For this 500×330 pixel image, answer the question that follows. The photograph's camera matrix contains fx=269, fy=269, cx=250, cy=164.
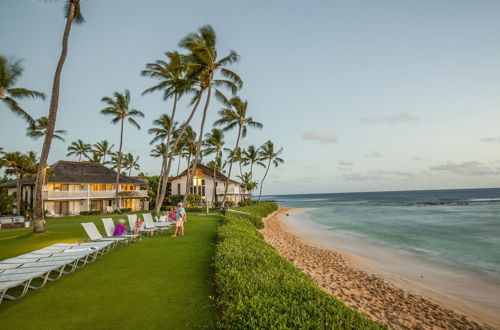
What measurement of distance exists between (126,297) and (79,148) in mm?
54240

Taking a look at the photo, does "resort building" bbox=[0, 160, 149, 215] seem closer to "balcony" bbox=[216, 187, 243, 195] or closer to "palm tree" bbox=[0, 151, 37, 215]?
"palm tree" bbox=[0, 151, 37, 215]

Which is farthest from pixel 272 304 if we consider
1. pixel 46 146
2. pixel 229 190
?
pixel 229 190

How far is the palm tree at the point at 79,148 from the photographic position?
49625 mm

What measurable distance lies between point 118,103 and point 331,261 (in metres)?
25.9

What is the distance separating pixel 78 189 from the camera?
30906 millimetres

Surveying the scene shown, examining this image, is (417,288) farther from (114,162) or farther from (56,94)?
(114,162)

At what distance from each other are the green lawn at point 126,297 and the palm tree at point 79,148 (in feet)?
166

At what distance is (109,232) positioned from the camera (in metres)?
10.1

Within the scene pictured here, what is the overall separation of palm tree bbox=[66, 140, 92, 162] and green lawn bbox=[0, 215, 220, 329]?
5058 cm

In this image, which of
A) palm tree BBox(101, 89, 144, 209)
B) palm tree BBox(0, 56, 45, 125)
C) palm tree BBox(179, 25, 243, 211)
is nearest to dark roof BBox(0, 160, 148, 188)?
palm tree BBox(101, 89, 144, 209)

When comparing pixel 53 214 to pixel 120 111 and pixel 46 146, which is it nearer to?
pixel 120 111

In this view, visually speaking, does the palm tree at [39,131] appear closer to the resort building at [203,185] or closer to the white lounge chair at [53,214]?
→ the white lounge chair at [53,214]

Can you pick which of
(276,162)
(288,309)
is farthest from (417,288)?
(276,162)

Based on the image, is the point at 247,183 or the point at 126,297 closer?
the point at 126,297
